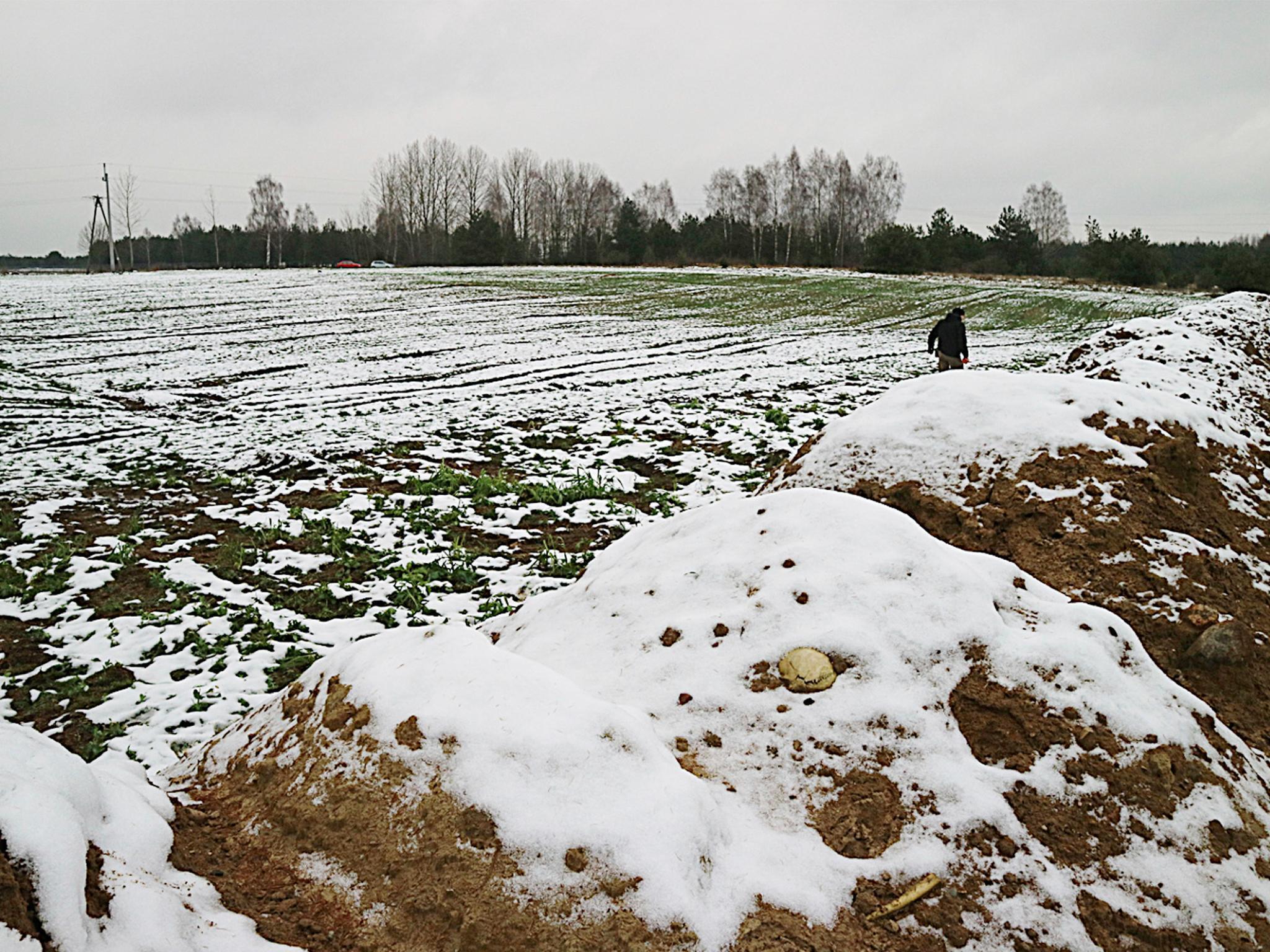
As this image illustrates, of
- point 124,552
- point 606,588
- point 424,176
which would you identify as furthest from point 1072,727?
point 424,176

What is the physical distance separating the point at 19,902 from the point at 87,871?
21 centimetres

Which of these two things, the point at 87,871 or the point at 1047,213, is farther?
the point at 1047,213

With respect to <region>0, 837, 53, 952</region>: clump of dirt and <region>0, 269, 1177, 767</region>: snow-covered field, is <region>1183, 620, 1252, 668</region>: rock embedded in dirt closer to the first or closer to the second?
<region>0, 837, 53, 952</region>: clump of dirt

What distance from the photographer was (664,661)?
10.1ft

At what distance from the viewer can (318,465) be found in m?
9.61

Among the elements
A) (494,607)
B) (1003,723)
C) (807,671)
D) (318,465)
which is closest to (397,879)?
(807,671)

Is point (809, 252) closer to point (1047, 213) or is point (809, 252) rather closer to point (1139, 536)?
point (1047, 213)

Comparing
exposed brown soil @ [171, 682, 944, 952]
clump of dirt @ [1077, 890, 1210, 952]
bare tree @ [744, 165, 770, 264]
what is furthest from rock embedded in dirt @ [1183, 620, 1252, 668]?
bare tree @ [744, 165, 770, 264]

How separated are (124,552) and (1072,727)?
278 inches

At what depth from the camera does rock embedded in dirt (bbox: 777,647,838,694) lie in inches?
111

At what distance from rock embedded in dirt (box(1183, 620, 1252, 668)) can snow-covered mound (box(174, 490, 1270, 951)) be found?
30.1 inches

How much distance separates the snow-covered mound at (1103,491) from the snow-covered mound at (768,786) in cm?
94

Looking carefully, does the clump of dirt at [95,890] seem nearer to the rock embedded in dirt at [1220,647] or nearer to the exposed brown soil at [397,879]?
the exposed brown soil at [397,879]

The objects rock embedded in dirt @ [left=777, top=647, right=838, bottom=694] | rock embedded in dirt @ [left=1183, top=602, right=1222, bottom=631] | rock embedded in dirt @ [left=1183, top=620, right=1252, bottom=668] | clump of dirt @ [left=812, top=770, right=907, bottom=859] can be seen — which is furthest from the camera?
rock embedded in dirt @ [left=1183, top=602, right=1222, bottom=631]
